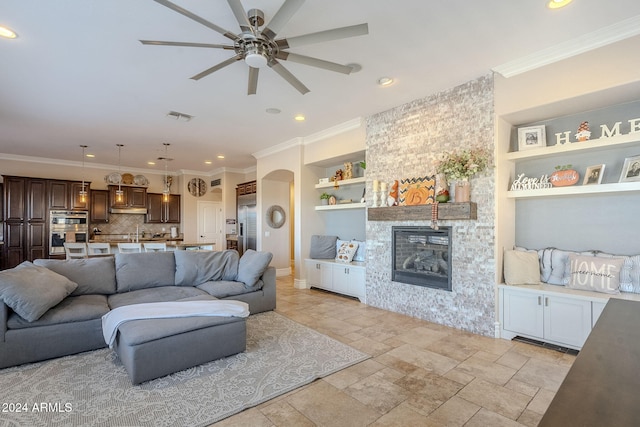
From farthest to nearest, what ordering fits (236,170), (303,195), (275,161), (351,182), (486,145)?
(236,170)
(275,161)
(303,195)
(351,182)
(486,145)

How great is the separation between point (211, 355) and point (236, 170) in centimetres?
742

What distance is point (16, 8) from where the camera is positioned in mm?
2447

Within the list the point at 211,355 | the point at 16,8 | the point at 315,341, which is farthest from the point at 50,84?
the point at 315,341

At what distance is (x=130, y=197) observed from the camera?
891 cm

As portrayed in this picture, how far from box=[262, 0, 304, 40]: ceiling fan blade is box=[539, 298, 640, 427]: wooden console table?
7.25ft

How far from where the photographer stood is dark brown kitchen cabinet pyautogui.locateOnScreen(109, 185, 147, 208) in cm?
868

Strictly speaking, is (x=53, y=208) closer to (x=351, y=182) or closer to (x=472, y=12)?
(x=351, y=182)

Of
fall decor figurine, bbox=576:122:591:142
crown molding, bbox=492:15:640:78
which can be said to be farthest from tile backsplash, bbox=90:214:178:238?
fall decor figurine, bbox=576:122:591:142

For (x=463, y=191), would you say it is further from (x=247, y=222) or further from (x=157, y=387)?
(x=247, y=222)

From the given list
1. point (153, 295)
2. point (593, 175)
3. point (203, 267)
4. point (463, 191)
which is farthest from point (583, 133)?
point (153, 295)

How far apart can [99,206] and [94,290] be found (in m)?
5.89

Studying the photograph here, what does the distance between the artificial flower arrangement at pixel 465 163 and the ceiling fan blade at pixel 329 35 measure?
85.8 inches

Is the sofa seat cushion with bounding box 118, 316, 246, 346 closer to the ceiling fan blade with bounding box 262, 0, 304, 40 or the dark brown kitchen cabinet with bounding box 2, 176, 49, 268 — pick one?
the ceiling fan blade with bounding box 262, 0, 304, 40

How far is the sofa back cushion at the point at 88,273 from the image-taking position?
3631mm
